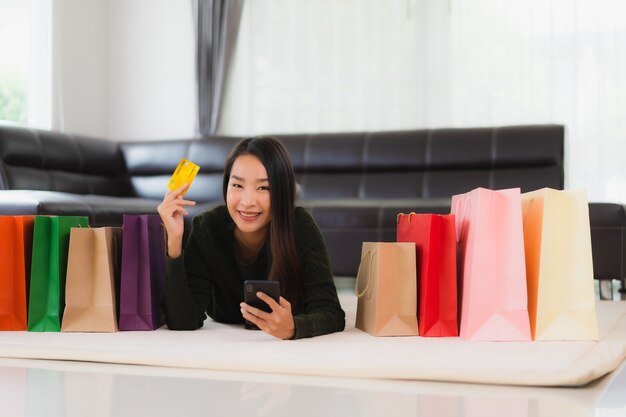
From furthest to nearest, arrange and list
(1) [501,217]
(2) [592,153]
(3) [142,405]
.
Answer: (2) [592,153]
(1) [501,217]
(3) [142,405]

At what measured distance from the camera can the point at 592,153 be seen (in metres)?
4.46

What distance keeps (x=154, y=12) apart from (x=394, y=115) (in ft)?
6.81

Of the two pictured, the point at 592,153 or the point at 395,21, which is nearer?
the point at 592,153

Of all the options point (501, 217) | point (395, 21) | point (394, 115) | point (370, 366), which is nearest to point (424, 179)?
point (394, 115)

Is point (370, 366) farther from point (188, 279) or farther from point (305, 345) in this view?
point (188, 279)

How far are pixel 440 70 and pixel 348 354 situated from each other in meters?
3.57

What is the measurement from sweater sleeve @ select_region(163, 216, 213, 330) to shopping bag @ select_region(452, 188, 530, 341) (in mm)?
693

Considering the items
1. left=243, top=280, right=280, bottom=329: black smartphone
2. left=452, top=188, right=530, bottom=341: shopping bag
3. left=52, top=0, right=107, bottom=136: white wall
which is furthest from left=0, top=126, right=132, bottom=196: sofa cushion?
left=452, top=188, right=530, bottom=341: shopping bag

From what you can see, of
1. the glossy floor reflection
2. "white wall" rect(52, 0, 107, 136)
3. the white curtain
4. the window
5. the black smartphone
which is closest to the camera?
the glossy floor reflection

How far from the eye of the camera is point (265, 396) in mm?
1282

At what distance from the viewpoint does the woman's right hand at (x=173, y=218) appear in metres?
1.85

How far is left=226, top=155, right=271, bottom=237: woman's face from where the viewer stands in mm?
1872

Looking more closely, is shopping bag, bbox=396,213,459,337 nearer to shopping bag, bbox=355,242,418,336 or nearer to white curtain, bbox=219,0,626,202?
shopping bag, bbox=355,242,418,336

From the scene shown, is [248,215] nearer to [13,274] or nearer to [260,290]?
[260,290]
